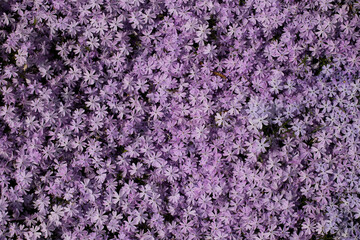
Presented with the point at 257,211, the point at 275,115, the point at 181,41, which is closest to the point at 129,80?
the point at 181,41

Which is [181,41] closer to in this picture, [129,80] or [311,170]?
[129,80]

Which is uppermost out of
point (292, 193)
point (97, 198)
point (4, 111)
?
point (292, 193)

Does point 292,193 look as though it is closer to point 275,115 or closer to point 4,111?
point 275,115

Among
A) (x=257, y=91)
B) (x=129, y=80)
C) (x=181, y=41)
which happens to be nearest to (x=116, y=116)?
(x=129, y=80)

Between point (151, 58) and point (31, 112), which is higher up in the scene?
point (151, 58)

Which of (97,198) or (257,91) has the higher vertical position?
(257,91)

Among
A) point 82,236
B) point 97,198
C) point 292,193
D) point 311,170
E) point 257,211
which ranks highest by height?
point 311,170
